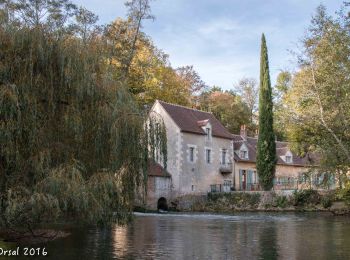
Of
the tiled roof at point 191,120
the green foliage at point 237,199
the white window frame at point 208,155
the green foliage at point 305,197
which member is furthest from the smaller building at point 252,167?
the green foliage at point 305,197

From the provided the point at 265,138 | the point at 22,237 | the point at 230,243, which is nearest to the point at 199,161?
the point at 265,138

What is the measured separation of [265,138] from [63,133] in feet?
92.2

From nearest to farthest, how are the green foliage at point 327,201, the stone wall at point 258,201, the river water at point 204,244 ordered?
the river water at point 204,244
the green foliage at point 327,201
the stone wall at point 258,201

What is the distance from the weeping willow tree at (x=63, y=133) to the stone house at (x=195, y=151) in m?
24.4

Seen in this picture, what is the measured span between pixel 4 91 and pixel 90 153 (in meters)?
2.55

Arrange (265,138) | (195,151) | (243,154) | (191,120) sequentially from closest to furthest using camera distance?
(265,138) < (195,151) < (191,120) < (243,154)

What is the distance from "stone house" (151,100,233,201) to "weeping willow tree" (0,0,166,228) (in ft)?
80.0

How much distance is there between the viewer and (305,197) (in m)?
34.0

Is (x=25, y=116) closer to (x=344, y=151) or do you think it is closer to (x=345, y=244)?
(x=345, y=244)

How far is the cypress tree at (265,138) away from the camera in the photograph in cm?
3731

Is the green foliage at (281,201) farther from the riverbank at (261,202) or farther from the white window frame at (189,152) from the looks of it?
the white window frame at (189,152)

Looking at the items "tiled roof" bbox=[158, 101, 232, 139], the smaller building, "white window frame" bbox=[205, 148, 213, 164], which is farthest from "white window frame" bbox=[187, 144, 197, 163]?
the smaller building

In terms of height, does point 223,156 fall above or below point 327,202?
above

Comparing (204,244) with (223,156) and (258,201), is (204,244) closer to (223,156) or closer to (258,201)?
(258,201)
